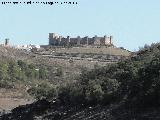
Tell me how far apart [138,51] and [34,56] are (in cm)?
10920

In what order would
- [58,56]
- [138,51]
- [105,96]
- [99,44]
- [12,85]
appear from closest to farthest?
[105,96] → [138,51] → [12,85] → [58,56] → [99,44]

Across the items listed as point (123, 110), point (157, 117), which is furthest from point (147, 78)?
point (157, 117)

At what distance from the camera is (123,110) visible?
37.4m

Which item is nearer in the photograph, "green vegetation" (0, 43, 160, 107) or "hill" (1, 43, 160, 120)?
"hill" (1, 43, 160, 120)

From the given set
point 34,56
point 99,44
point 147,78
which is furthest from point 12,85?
point 147,78

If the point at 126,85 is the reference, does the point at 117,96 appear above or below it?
below

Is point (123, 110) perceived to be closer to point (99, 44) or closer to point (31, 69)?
point (31, 69)

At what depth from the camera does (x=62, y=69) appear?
146 metres

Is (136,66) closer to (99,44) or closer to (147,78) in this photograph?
(147,78)

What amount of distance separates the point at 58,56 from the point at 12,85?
3902cm

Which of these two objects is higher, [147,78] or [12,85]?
[147,78]

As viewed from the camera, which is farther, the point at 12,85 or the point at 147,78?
the point at 12,85

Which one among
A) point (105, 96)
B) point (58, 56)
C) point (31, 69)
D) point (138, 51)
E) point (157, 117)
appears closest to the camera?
point (157, 117)

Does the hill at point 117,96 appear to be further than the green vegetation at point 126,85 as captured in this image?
No
